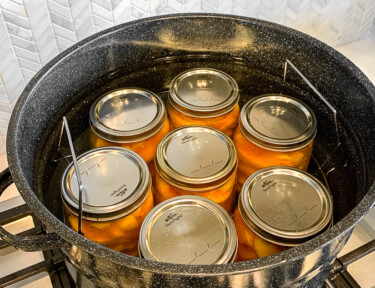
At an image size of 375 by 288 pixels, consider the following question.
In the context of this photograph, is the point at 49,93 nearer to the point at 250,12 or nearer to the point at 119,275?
the point at 119,275

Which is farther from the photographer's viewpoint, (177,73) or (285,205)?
(177,73)

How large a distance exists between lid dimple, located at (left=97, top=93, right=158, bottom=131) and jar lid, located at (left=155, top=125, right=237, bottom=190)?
0.06m

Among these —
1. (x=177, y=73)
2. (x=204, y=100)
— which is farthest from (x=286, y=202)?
(x=177, y=73)

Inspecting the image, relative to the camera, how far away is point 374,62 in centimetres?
112

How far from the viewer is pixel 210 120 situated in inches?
26.2

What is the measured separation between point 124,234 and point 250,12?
63 cm

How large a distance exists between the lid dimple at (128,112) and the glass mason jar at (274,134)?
0.14m

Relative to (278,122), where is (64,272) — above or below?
below

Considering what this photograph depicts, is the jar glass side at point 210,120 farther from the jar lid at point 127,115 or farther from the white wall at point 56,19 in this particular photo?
the white wall at point 56,19

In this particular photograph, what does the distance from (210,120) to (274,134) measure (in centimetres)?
10

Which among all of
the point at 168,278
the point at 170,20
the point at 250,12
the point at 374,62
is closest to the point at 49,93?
the point at 170,20

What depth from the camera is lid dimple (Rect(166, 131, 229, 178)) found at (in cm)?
58

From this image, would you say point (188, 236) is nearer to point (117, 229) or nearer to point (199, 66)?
point (117, 229)

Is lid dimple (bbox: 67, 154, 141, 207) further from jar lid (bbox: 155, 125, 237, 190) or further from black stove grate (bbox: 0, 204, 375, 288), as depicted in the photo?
black stove grate (bbox: 0, 204, 375, 288)
